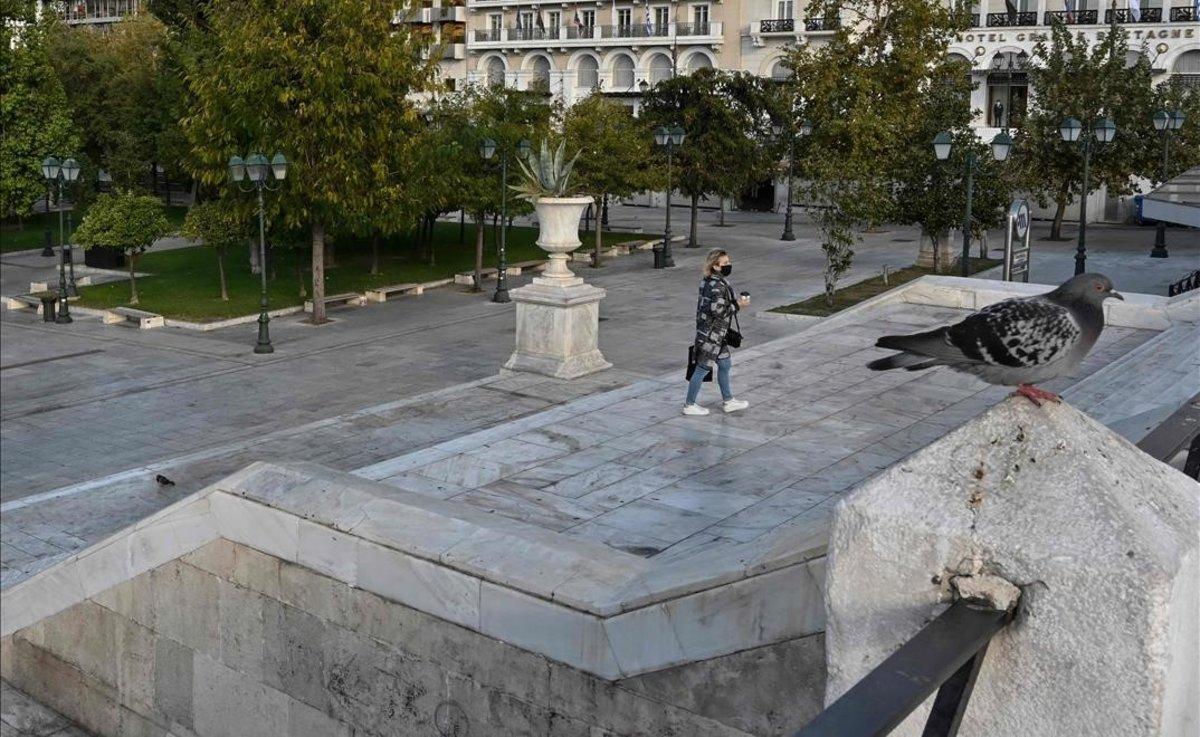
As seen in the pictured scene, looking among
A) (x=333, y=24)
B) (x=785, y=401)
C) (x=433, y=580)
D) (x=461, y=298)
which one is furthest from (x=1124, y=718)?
(x=461, y=298)

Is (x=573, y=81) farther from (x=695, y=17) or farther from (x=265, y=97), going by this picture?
(x=265, y=97)

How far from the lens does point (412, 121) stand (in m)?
26.0

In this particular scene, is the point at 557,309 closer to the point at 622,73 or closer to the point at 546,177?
the point at 546,177

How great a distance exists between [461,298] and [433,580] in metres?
22.6

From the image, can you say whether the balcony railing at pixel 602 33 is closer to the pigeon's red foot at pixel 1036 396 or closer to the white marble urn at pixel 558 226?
the white marble urn at pixel 558 226

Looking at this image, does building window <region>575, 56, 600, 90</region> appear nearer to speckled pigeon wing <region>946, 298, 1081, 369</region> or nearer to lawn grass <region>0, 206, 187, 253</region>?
lawn grass <region>0, 206, 187, 253</region>

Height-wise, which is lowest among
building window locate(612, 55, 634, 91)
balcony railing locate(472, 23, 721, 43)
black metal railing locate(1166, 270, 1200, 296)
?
black metal railing locate(1166, 270, 1200, 296)

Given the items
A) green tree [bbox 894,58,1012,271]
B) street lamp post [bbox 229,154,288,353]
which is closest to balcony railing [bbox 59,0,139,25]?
street lamp post [bbox 229,154,288,353]

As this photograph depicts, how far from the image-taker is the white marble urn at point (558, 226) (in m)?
16.0

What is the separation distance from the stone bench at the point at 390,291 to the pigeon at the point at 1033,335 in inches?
993

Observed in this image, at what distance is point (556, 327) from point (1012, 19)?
119 ft

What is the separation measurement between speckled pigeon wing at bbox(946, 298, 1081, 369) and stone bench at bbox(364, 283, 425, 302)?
996 inches

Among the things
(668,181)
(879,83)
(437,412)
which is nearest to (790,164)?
(668,181)

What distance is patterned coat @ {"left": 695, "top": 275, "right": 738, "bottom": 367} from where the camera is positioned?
11.6m
